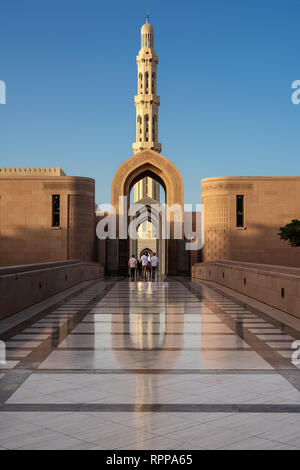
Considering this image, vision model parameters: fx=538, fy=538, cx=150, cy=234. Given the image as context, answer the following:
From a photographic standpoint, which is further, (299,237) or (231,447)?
(299,237)

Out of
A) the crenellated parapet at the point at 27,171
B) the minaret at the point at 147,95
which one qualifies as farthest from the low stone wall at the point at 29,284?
the crenellated parapet at the point at 27,171

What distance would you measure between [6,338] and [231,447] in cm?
520

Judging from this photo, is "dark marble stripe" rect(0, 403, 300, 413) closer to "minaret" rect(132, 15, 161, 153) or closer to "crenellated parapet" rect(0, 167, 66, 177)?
"minaret" rect(132, 15, 161, 153)

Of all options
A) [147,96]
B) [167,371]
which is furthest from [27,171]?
[167,371]

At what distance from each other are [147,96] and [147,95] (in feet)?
0.34

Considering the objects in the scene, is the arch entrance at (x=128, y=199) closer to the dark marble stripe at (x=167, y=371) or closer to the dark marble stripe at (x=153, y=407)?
the dark marble stripe at (x=167, y=371)

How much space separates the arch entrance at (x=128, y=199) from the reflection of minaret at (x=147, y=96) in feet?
93.5

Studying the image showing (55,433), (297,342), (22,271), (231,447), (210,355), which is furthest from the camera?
(22,271)

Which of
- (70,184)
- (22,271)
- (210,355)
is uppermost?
(70,184)

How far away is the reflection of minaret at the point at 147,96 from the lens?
5800cm

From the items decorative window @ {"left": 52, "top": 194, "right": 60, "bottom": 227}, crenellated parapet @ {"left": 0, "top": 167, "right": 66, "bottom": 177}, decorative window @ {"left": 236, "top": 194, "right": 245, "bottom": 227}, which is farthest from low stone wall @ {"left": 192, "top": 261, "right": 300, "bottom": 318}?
crenellated parapet @ {"left": 0, "top": 167, "right": 66, "bottom": 177}

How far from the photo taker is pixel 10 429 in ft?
13.2

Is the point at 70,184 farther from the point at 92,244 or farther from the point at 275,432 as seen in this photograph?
the point at 275,432

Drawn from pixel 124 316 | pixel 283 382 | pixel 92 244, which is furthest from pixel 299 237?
pixel 283 382
